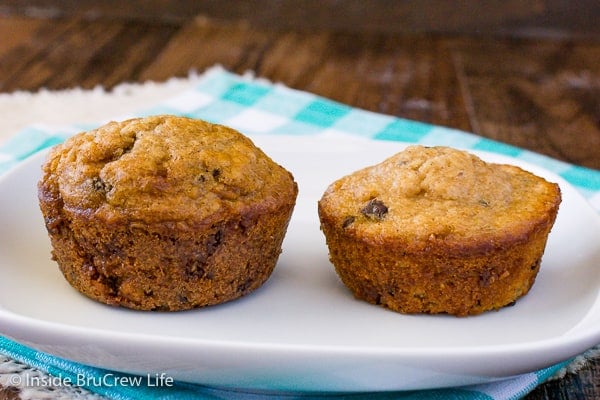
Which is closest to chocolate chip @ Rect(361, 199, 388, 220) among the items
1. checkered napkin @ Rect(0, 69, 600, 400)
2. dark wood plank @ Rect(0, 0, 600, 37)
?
checkered napkin @ Rect(0, 69, 600, 400)

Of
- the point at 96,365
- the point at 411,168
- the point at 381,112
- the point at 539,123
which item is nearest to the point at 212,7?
the point at 381,112

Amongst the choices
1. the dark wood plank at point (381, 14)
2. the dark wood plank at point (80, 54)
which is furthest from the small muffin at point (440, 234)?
the dark wood plank at point (381, 14)

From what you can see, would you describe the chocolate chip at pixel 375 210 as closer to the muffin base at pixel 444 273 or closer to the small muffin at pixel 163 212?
the muffin base at pixel 444 273

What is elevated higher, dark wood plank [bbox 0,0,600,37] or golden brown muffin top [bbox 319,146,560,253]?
golden brown muffin top [bbox 319,146,560,253]

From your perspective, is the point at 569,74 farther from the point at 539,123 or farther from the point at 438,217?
the point at 438,217

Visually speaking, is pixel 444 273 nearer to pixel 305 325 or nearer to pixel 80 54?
pixel 305 325

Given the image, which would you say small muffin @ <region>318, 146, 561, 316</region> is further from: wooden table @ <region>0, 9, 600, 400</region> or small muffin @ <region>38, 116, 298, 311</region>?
wooden table @ <region>0, 9, 600, 400</region>

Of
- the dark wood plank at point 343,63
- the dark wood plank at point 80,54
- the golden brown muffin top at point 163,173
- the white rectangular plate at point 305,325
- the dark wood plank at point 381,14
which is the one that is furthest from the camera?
the dark wood plank at point 381,14
